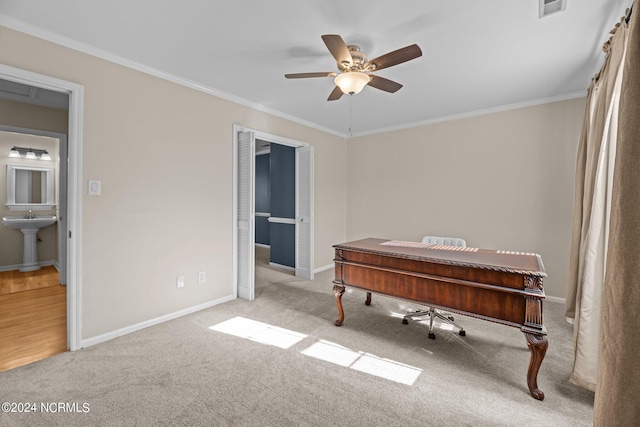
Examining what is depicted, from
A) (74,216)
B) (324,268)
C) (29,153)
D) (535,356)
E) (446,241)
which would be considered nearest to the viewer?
(535,356)

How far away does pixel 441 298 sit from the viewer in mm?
2172

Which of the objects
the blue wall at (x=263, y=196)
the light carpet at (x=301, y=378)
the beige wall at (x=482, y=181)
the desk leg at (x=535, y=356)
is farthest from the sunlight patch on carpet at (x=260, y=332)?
the blue wall at (x=263, y=196)

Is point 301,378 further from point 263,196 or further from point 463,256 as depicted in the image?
point 263,196

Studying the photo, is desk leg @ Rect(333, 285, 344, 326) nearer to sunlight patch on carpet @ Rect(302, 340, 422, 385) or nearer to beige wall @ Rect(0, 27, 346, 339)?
sunlight patch on carpet @ Rect(302, 340, 422, 385)

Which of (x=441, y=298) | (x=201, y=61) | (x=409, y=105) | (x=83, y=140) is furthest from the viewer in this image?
(x=409, y=105)

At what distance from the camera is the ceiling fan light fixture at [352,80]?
226 cm

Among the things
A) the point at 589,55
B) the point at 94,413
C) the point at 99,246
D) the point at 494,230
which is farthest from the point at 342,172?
the point at 94,413

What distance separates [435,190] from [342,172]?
5.83 ft

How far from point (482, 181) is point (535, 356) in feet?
9.29

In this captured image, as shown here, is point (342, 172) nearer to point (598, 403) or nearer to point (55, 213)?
point (598, 403)

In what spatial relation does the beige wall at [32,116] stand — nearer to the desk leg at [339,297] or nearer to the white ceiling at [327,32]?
the white ceiling at [327,32]

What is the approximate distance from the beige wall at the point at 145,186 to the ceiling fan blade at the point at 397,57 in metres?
2.07

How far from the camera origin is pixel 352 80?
228 cm

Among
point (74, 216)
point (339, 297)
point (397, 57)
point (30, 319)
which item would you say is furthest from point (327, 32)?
point (30, 319)
